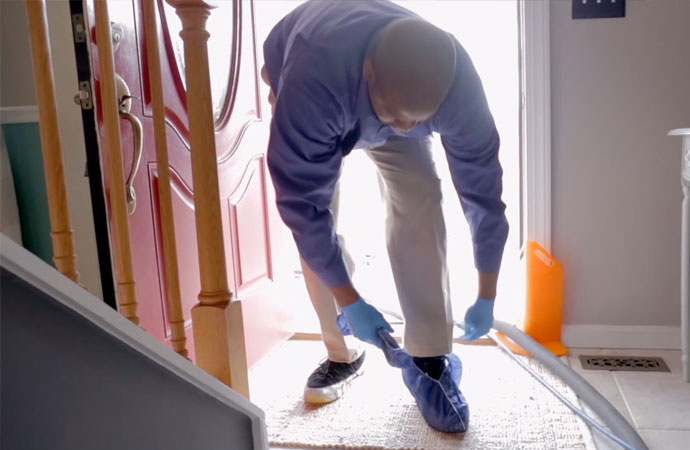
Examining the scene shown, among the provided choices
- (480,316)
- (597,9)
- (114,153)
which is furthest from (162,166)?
(597,9)

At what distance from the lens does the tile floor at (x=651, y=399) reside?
116 cm

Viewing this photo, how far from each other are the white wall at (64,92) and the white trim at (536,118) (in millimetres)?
1224

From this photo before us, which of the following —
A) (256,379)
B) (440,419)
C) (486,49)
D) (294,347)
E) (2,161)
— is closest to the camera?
(2,161)

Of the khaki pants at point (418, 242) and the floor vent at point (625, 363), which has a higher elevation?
the khaki pants at point (418, 242)

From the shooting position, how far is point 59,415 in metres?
0.59

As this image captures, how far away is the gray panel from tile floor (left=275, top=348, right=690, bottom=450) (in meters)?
0.92

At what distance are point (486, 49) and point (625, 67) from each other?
1216 millimetres

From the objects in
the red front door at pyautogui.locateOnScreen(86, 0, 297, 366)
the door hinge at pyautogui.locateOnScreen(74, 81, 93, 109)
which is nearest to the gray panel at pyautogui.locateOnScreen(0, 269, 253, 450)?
the door hinge at pyautogui.locateOnScreen(74, 81, 93, 109)

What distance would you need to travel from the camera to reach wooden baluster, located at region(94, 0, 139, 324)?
2.46 ft

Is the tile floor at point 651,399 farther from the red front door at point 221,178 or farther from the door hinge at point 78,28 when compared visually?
the door hinge at point 78,28

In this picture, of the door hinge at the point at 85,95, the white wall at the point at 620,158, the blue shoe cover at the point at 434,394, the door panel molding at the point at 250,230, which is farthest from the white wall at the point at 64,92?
the white wall at the point at 620,158

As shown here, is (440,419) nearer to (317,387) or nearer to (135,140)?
(317,387)

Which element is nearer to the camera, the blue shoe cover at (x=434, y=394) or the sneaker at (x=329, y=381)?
the blue shoe cover at (x=434, y=394)

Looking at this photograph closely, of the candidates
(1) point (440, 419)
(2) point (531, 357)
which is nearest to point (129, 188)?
(1) point (440, 419)
